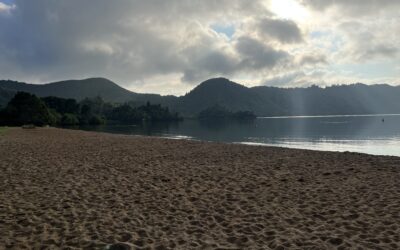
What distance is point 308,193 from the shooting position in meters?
12.0

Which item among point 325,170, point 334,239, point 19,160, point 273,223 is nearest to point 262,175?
point 325,170

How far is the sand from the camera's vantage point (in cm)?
750

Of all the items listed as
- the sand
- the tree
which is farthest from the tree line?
the sand

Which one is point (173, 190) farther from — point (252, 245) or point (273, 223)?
point (252, 245)

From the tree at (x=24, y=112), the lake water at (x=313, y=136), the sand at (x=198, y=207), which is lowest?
the sand at (x=198, y=207)

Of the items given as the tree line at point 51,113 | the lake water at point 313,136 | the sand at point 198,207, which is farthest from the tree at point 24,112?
the sand at point 198,207

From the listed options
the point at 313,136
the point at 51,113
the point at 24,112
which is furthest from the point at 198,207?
the point at 51,113

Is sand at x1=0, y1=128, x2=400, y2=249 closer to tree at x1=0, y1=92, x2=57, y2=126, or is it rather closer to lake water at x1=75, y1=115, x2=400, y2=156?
lake water at x1=75, y1=115, x2=400, y2=156

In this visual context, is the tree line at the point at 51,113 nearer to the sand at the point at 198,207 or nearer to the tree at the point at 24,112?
the tree at the point at 24,112

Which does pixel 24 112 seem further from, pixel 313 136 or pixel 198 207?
pixel 198 207

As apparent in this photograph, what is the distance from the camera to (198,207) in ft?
33.4

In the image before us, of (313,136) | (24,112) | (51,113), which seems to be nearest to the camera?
(313,136)

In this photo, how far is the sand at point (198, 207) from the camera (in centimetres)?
750

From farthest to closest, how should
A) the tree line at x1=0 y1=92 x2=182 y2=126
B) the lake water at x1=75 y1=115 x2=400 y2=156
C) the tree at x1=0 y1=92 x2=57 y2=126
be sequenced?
the tree line at x1=0 y1=92 x2=182 y2=126 → the tree at x1=0 y1=92 x2=57 y2=126 → the lake water at x1=75 y1=115 x2=400 y2=156
